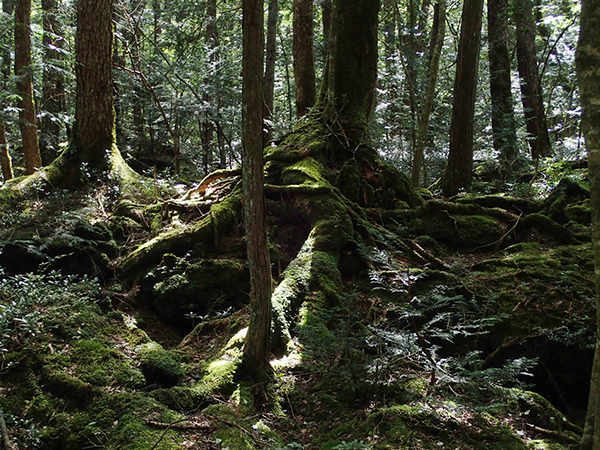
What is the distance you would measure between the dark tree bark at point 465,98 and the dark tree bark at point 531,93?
365 cm

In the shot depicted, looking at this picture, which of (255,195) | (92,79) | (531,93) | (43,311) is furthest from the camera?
(531,93)

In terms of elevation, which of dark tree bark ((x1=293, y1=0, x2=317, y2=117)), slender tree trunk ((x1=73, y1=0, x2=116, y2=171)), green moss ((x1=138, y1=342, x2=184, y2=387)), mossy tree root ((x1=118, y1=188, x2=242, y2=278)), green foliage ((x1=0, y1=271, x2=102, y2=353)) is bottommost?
green moss ((x1=138, y1=342, x2=184, y2=387))

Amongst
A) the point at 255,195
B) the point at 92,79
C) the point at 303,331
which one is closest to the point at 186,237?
the point at 255,195

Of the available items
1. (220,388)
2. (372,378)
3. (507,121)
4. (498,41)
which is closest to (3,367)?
(220,388)

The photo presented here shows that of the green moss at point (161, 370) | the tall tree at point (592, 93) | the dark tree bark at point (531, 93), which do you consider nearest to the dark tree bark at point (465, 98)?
the dark tree bark at point (531, 93)

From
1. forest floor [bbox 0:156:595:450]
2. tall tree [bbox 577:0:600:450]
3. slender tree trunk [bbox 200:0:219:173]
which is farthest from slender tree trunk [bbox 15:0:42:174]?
tall tree [bbox 577:0:600:450]

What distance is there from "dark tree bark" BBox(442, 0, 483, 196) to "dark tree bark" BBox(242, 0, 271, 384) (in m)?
7.40

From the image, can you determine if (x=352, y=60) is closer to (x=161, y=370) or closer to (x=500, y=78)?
(x=161, y=370)

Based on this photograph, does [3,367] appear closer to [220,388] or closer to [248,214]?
[220,388]

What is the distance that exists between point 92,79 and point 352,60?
4.91 metres

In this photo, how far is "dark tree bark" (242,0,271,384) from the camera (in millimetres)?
3494

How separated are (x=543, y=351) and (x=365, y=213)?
321 cm

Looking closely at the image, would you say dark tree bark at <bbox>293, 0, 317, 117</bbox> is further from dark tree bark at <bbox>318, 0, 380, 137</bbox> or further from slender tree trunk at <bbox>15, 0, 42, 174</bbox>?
slender tree trunk at <bbox>15, 0, 42, 174</bbox>

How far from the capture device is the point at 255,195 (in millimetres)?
3650
